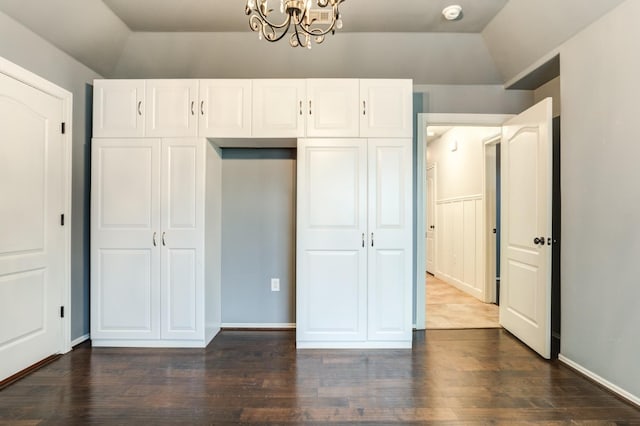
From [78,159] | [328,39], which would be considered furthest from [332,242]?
[78,159]

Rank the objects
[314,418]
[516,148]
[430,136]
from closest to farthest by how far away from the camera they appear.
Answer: [314,418], [516,148], [430,136]

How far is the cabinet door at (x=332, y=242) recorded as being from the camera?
2816mm

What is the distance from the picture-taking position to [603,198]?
223 cm

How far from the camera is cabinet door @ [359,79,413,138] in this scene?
2.81m

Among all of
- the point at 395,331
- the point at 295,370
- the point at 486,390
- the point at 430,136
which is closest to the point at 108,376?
the point at 295,370

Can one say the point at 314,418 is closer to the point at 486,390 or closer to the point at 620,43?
the point at 486,390

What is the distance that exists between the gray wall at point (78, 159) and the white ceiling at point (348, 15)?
0.58 meters

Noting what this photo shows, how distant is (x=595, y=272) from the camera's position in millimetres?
2295

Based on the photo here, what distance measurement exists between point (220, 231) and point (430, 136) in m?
4.47

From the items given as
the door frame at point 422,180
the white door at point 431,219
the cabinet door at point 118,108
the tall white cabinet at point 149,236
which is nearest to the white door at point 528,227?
the door frame at point 422,180

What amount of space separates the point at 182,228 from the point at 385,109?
1961mm

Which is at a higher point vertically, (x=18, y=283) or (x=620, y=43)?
(x=620, y=43)

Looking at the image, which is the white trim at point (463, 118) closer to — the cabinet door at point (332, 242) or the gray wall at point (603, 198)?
the gray wall at point (603, 198)

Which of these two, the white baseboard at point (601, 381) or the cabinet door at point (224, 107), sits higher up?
the cabinet door at point (224, 107)
